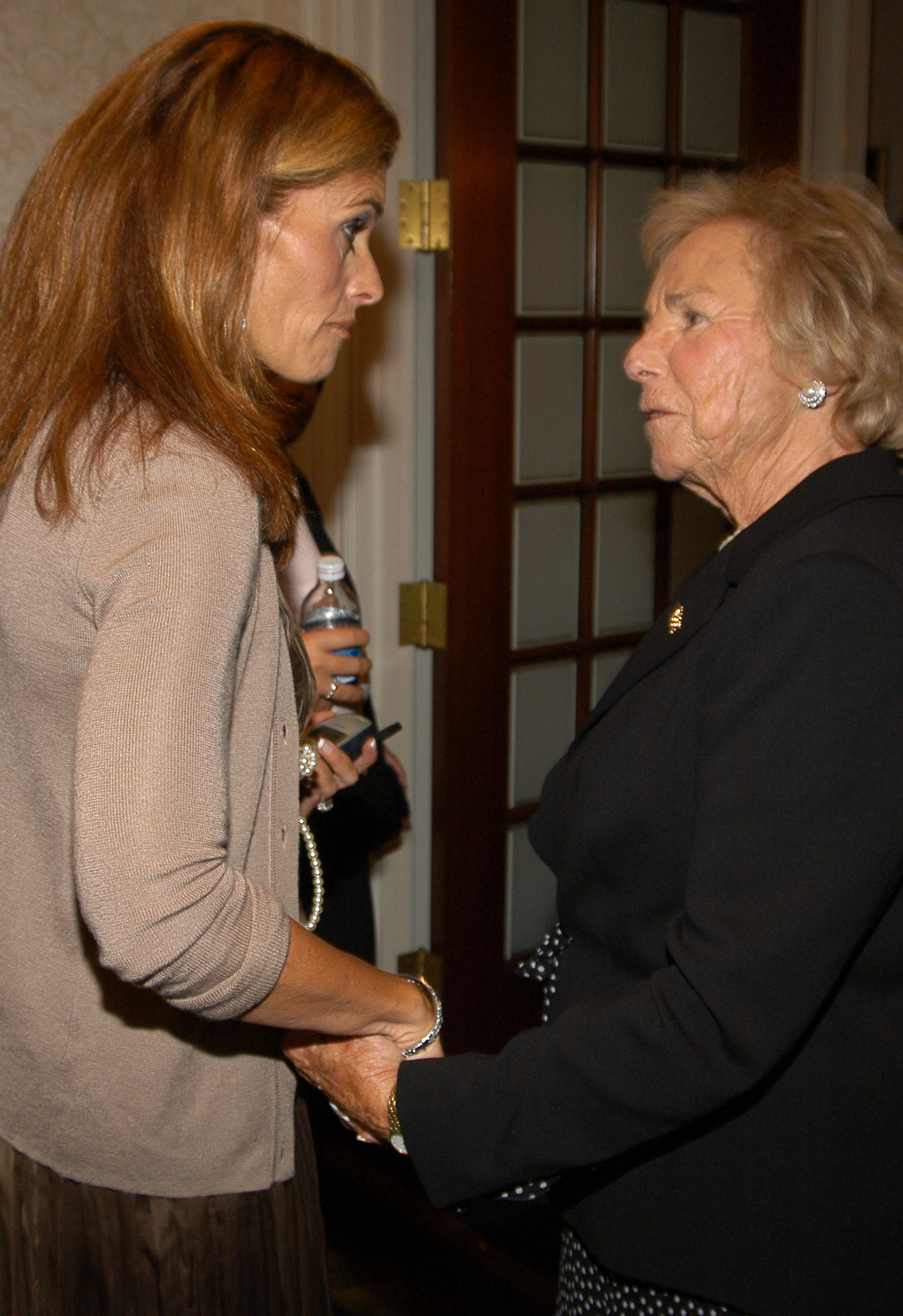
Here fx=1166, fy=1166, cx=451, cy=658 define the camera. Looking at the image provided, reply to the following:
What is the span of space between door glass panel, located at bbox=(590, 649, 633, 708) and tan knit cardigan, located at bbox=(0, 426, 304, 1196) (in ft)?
6.35

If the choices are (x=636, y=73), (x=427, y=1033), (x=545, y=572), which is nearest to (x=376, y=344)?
(x=545, y=572)

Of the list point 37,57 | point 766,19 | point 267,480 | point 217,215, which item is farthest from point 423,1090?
point 766,19

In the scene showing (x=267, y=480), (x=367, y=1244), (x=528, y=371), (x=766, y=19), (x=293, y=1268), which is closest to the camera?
(x=267, y=480)

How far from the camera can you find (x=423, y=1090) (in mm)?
1106

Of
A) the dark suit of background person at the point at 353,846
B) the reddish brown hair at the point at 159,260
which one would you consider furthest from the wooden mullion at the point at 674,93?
the reddish brown hair at the point at 159,260

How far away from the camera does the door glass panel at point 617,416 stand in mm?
2854

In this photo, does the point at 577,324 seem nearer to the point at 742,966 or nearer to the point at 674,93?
the point at 674,93

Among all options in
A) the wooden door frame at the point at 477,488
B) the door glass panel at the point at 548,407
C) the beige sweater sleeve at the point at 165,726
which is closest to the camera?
the beige sweater sleeve at the point at 165,726

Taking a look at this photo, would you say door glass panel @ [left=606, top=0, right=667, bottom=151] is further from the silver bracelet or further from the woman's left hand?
the silver bracelet

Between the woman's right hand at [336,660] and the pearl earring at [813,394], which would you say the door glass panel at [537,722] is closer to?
the woman's right hand at [336,660]

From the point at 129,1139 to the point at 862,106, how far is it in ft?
10.5

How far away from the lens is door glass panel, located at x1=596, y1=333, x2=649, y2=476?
2.85m

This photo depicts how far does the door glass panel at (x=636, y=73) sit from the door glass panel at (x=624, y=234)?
71mm

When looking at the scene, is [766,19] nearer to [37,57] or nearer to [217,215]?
[37,57]
